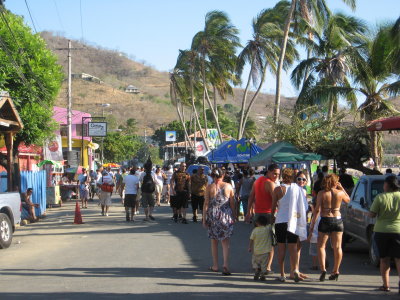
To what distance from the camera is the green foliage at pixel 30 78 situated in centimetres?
2294

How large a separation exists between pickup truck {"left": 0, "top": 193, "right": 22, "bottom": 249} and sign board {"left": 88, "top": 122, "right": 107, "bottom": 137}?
35.6 meters

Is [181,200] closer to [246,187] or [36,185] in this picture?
[246,187]

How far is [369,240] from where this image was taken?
10875 millimetres

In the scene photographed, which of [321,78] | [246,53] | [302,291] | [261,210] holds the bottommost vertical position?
[302,291]

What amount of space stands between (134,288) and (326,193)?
10.7ft

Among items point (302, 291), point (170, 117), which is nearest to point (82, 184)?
point (302, 291)

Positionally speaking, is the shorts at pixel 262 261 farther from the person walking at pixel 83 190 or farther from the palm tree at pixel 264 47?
the palm tree at pixel 264 47

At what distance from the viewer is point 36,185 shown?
22031mm

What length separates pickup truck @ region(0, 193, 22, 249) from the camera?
13336 millimetres

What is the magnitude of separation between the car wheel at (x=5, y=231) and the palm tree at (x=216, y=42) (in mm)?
30671

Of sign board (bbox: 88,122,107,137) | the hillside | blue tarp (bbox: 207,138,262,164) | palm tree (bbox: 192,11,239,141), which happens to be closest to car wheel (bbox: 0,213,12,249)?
blue tarp (bbox: 207,138,262,164)

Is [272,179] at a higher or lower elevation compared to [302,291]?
higher

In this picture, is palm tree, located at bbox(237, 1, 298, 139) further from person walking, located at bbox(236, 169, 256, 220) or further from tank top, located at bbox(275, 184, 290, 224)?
tank top, located at bbox(275, 184, 290, 224)

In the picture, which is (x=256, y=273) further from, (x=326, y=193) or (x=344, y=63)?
(x=344, y=63)
